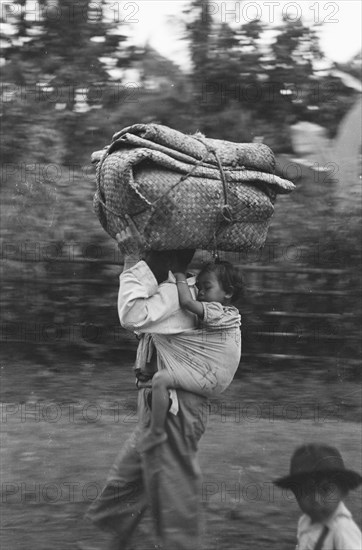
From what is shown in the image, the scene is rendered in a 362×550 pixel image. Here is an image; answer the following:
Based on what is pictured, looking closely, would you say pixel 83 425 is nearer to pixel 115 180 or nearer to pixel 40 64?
pixel 115 180

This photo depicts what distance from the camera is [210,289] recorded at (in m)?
3.89

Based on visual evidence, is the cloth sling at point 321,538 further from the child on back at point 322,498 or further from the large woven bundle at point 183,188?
the large woven bundle at point 183,188

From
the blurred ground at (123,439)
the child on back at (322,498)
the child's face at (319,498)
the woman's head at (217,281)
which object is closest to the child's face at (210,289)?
the woman's head at (217,281)

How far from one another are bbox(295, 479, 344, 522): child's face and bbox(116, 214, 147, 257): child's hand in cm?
113

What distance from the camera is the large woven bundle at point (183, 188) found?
3.63 m

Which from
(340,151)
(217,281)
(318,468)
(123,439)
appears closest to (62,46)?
(340,151)

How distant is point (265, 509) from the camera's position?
15.9 feet

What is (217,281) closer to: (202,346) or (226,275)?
(226,275)

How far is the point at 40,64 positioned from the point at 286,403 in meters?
3.84

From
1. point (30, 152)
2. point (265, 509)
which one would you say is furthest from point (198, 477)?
point (30, 152)

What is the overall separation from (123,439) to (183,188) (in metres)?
2.59

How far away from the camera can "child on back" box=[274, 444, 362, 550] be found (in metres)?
3.26

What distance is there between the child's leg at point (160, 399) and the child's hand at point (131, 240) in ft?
1.67

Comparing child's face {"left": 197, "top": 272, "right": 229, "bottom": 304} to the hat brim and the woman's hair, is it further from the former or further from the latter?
the hat brim
